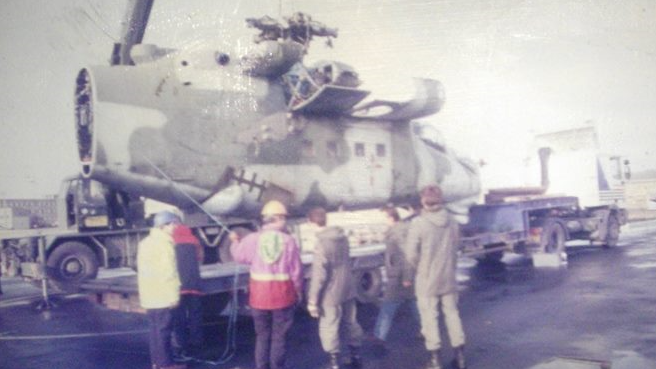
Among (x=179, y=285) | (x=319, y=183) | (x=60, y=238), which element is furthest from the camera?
(x=319, y=183)

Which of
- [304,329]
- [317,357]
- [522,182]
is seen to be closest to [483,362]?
[317,357]

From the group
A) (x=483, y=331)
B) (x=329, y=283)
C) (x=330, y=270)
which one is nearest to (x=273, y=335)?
(x=329, y=283)

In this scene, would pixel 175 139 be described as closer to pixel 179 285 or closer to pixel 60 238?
pixel 60 238

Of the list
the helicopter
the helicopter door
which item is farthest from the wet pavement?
the helicopter door

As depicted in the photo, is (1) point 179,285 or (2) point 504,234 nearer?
(1) point 179,285

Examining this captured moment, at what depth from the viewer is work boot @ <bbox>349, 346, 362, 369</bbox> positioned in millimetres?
6520

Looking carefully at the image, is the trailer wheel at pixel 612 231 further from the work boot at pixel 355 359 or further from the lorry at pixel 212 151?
the work boot at pixel 355 359

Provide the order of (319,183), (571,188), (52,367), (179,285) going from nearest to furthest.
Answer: (179,285) < (52,367) < (319,183) < (571,188)

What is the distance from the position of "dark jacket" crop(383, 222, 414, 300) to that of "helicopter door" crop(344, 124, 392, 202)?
15.4 feet

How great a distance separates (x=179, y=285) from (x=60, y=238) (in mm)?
4210

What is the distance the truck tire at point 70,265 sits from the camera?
368 inches

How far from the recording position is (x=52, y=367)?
23.0 ft

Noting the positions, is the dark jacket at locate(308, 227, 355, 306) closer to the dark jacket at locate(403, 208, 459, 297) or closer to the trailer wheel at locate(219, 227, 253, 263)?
the dark jacket at locate(403, 208, 459, 297)

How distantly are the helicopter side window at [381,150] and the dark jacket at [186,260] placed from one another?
20.8ft
